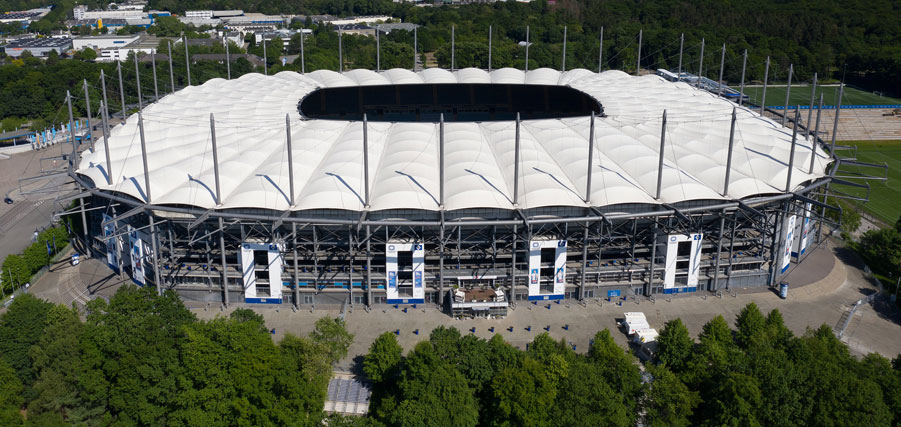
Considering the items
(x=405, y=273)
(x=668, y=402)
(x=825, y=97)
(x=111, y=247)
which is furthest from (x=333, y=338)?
(x=825, y=97)

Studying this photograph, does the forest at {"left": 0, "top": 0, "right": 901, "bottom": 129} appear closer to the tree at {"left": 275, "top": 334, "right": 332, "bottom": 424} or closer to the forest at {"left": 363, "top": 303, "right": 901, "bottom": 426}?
the tree at {"left": 275, "top": 334, "right": 332, "bottom": 424}

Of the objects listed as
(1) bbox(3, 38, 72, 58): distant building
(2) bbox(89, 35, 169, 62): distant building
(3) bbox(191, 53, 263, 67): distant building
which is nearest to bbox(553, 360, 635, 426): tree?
(3) bbox(191, 53, 263, 67): distant building

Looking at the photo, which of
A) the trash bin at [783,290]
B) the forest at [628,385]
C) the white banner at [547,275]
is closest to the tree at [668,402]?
the forest at [628,385]

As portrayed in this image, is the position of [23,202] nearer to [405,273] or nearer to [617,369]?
[405,273]

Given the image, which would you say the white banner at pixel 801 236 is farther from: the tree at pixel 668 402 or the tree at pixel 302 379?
the tree at pixel 302 379

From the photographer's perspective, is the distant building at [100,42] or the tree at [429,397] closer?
the tree at [429,397]

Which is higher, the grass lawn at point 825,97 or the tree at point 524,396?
the grass lawn at point 825,97
